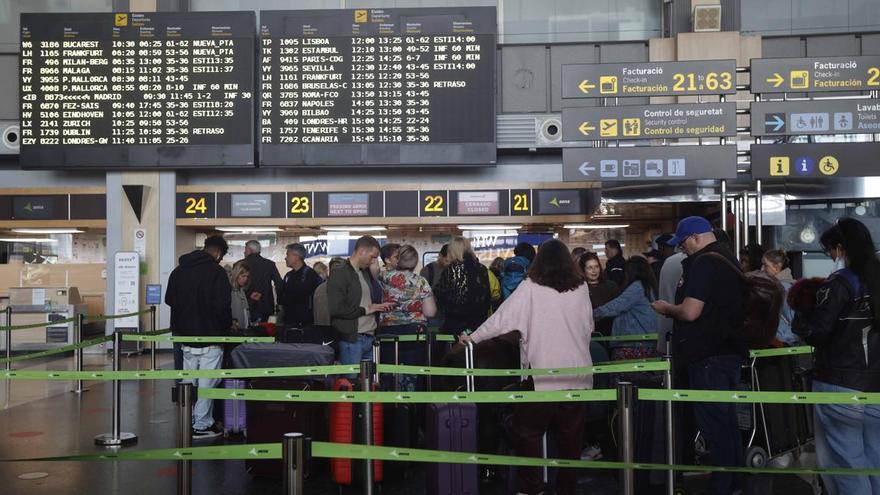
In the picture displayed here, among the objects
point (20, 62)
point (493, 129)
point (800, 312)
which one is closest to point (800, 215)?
point (493, 129)

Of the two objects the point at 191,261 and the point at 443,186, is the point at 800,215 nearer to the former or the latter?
the point at 443,186

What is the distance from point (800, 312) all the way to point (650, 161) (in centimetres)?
520

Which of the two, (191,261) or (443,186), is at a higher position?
(443,186)

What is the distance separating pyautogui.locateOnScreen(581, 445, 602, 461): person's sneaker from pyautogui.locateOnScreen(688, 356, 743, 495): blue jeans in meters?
1.37

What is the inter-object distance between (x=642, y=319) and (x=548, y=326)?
2372 mm

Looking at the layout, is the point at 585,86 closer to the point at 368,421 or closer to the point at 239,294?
the point at 239,294

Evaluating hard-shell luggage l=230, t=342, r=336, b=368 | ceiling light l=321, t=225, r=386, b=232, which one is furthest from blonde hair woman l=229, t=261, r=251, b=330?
ceiling light l=321, t=225, r=386, b=232

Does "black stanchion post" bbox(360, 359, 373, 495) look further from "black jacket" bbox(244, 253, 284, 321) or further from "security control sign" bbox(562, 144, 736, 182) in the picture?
"black jacket" bbox(244, 253, 284, 321)

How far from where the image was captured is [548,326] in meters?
5.14

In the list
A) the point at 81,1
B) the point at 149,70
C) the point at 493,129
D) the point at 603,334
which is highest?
the point at 81,1

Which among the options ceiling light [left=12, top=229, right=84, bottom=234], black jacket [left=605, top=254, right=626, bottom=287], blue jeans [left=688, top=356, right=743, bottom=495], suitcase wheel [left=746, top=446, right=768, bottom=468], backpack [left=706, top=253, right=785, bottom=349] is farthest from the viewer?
ceiling light [left=12, top=229, right=84, bottom=234]

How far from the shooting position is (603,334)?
337 inches

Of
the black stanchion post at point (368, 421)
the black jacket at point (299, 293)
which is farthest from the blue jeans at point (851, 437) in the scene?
the black jacket at point (299, 293)

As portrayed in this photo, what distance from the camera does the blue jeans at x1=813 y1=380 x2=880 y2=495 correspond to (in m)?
4.32
